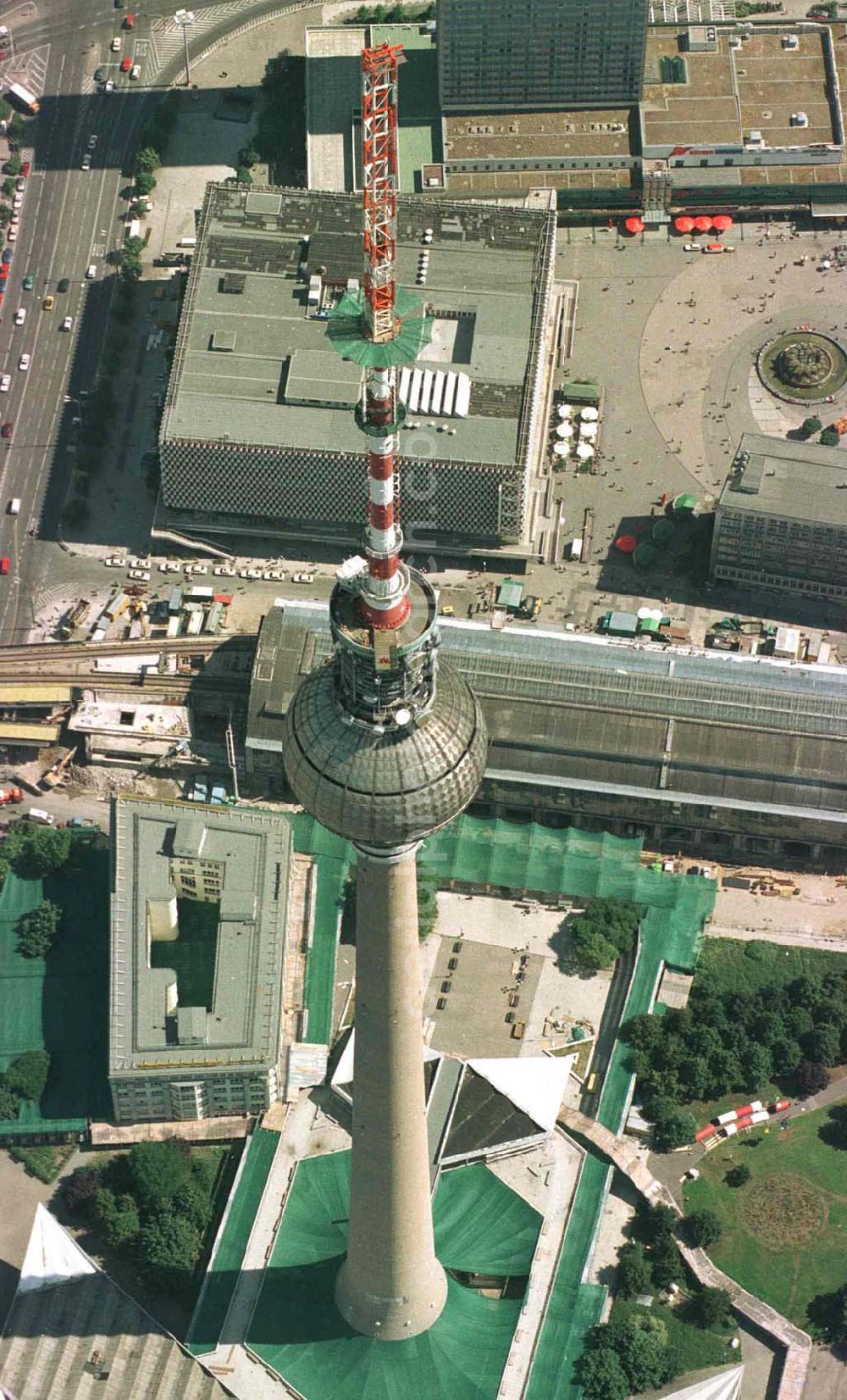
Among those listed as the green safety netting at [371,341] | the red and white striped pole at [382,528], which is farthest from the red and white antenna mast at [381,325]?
the green safety netting at [371,341]

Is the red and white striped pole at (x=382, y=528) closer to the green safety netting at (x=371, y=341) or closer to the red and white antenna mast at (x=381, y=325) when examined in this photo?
the red and white antenna mast at (x=381, y=325)

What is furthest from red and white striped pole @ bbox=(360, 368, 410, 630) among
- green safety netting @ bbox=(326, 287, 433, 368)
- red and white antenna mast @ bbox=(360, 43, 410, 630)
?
green safety netting @ bbox=(326, 287, 433, 368)

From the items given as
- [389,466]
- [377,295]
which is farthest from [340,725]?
[377,295]

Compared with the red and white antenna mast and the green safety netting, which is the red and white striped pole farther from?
the green safety netting

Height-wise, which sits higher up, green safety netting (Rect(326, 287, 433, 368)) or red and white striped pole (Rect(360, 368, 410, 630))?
green safety netting (Rect(326, 287, 433, 368))

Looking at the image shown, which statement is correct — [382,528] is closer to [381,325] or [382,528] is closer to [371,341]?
[371,341]

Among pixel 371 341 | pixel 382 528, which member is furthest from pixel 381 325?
pixel 382 528
